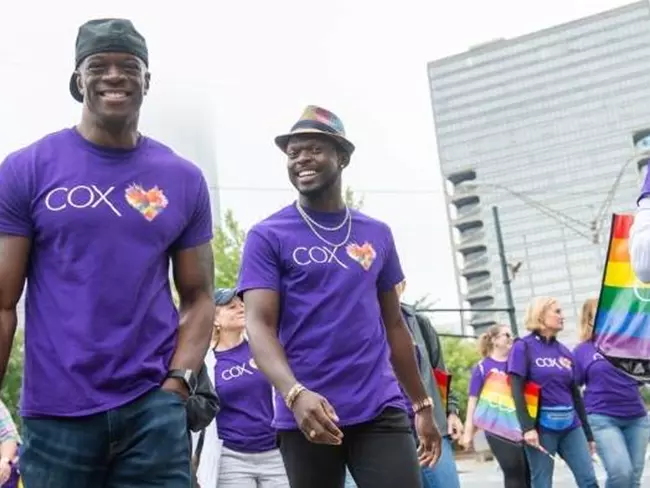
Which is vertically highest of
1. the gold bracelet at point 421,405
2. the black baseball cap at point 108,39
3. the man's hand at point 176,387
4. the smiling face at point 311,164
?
the black baseball cap at point 108,39

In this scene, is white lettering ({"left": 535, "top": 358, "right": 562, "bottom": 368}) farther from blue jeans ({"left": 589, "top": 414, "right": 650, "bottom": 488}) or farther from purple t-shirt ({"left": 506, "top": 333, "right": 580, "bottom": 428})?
blue jeans ({"left": 589, "top": 414, "right": 650, "bottom": 488})

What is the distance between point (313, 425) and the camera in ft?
12.0

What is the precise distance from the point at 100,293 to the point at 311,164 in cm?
167

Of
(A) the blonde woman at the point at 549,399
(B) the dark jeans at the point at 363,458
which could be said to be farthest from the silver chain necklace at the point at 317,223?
(A) the blonde woman at the point at 549,399

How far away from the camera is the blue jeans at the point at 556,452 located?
329 inches

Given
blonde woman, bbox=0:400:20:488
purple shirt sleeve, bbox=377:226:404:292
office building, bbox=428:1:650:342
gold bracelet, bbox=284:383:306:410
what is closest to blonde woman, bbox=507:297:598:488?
blonde woman, bbox=0:400:20:488

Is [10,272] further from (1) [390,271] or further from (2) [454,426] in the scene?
(2) [454,426]

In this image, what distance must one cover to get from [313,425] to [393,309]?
40.1 inches

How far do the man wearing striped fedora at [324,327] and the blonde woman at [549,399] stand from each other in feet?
14.2

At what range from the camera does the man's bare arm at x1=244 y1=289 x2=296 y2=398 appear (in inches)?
152

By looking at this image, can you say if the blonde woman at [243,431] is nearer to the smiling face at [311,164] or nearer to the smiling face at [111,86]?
the smiling face at [311,164]

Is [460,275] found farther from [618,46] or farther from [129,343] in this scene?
[129,343]

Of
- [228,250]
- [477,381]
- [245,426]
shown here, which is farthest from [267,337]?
[228,250]

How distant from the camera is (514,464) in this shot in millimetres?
8914
